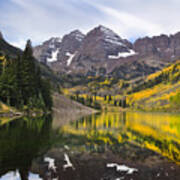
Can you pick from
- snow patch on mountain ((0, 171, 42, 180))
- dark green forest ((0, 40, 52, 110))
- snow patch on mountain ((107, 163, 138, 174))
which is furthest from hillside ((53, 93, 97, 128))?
snow patch on mountain ((0, 171, 42, 180))

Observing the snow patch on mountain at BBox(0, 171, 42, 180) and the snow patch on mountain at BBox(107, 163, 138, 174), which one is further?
the snow patch on mountain at BBox(107, 163, 138, 174)

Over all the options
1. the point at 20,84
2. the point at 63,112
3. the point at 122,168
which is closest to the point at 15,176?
the point at 122,168

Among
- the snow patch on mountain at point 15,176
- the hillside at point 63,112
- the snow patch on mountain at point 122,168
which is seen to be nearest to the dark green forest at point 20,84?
the hillside at point 63,112

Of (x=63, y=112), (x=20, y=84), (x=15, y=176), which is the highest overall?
(x=20, y=84)

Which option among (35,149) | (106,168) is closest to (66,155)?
(35,149)

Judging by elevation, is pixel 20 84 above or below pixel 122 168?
above

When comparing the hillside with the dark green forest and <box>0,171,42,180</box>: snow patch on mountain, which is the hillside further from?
<box>0,171,42,180</box>: snow patch on mountain

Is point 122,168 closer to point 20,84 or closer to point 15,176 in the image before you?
point 15,176

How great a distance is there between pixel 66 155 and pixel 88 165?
11.1 feet

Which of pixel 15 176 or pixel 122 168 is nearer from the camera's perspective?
pixel 15 176

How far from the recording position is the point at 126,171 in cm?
1480

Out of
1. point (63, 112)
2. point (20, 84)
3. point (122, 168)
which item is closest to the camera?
point (122, 168)

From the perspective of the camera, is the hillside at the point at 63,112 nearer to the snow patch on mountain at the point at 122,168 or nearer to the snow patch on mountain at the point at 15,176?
the snow patch on mountain at the point at 122,168

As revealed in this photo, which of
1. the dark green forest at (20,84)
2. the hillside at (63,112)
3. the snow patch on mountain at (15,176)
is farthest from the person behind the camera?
the hillside at (63,112)
